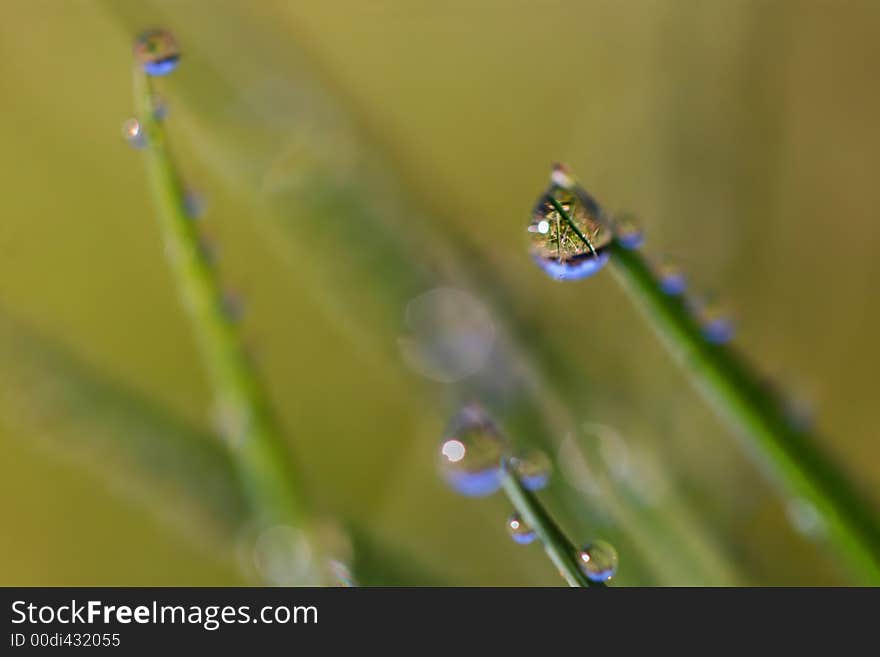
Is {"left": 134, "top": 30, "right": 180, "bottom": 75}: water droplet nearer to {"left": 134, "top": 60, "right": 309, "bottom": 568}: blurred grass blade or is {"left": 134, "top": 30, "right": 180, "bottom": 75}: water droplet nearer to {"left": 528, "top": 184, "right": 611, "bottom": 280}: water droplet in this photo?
{"left": 134, "top": 60, "right": 309, "bottom": 568}: blurred grass blade

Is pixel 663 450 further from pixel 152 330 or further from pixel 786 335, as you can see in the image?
pixel 152 330

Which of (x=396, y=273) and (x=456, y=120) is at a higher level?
(x=456, y=120)

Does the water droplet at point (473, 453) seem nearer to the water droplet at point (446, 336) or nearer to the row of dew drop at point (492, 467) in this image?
the row of dew drop at point (492, 467)

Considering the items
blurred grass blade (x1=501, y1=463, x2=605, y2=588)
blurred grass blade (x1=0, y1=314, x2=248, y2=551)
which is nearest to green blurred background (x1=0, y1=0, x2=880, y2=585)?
blurred grass blade (x1=0, y1=314, x2=248, y2=551)

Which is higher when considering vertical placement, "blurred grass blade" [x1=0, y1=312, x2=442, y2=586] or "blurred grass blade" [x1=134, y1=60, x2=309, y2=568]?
"blurred grass blade" [x1=0, y1=312, x2=442, y2=586]

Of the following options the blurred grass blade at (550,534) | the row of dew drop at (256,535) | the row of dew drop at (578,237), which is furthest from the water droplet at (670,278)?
the row of dew drop at (256,535)
